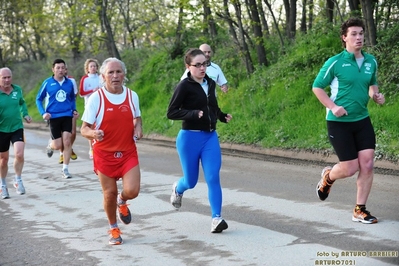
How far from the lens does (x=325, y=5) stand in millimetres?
18969

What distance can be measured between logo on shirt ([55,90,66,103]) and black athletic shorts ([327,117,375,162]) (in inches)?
264

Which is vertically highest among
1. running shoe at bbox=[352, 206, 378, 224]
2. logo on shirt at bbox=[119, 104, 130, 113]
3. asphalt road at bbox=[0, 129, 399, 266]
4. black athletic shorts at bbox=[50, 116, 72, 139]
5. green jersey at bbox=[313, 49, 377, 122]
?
green jersey at bbox=[313, 49, 377, 122]

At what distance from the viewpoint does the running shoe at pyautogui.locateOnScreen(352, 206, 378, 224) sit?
724cm

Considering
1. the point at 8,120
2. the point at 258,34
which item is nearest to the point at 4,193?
the point at 8,120

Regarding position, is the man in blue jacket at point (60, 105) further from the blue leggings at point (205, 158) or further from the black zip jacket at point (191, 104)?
the black zip jacket at point (191, 104)

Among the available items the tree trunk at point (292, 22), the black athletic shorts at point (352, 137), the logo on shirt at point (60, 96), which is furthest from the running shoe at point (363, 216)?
the tree trunk at point (292, 22)

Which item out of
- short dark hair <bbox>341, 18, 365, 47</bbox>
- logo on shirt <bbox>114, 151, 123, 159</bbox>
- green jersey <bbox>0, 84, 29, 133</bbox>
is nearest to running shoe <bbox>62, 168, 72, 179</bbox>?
green jersey <bbox>0, 84, 29, 133</bbox>

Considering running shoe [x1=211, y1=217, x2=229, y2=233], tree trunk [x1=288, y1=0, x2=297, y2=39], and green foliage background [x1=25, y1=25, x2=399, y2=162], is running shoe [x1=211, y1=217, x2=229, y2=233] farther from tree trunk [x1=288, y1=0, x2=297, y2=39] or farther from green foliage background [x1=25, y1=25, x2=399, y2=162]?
tree trunk [x1=288, y1=0, x2=297, y2=39]

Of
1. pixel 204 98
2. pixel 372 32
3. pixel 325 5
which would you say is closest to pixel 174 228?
pixel 204 98

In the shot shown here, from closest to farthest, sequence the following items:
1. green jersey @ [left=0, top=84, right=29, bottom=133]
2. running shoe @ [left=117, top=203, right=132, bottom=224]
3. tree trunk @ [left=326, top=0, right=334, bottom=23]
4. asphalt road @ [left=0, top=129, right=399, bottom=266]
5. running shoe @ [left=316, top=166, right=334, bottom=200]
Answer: asphalt road @ [left=0, top=129, right=399, bottom=266]
running shoe @ [left=117, top=203, right=132, bottom=224]
running shoe @ [left=316, top=166, right=334, bottom=200]
green jersey @ [left=0, top=84, right=29, bottom=133]
tree trunk @ [left=326, top=0, right=334, bottom=23]

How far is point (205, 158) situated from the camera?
7469 millimetres

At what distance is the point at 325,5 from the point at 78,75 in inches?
730

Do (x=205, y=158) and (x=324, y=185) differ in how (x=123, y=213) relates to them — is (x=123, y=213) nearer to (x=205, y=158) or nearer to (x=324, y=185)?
(x=205, y=158)

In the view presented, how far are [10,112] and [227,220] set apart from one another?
4.33 metres
